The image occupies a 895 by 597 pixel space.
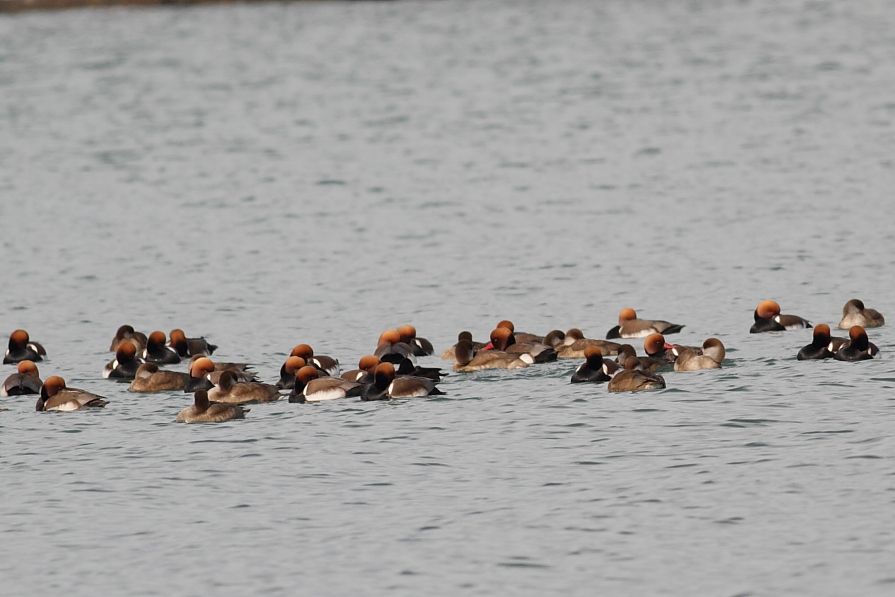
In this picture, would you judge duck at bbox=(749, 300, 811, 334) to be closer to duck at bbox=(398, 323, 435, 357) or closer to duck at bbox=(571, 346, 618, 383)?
duck at bbox=(571, 346, 618, 383)

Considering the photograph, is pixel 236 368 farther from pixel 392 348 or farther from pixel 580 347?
pixel 580 347

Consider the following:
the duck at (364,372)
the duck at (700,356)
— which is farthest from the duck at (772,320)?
the duck at (364,372)

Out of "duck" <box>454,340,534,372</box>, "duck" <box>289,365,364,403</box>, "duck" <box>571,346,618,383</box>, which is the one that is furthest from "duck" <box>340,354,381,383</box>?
"duck" <box>571,346,618,383</box>

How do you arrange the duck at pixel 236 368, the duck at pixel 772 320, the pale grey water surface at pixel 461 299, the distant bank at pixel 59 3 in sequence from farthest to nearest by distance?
Result: the distant bank at pixel 59 3
the duck at pixel 772 320
the duck at pixel 236 368
the pale grey water surface at pixel 461 299

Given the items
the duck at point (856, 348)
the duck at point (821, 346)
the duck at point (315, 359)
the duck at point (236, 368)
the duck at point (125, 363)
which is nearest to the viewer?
the duck at point (856, 348)

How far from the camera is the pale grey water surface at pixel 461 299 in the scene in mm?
17906

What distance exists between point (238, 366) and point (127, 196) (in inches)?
888

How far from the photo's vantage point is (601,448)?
21.3m

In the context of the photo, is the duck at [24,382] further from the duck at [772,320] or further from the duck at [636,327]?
the duck at [772,320]

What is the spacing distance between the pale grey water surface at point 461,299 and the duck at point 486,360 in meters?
0.39

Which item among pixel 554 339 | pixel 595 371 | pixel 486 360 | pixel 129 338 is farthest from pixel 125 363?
pixel 595 371

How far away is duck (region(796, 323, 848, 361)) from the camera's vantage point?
2494 cm

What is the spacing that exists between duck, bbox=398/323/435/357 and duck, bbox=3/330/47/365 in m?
6.37

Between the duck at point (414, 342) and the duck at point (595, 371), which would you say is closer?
the duck at point (595, 371)
